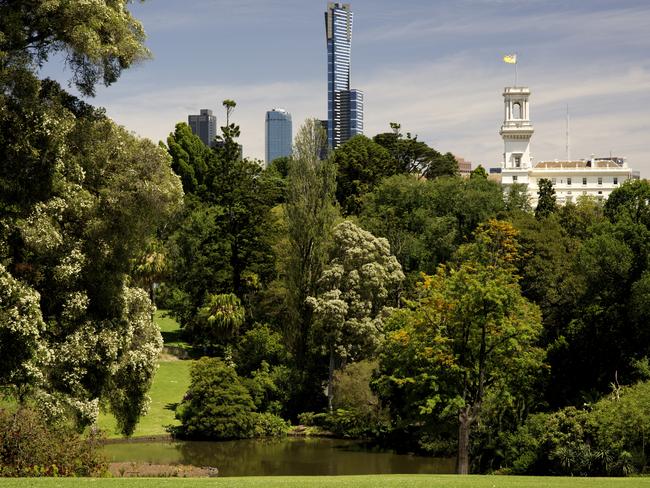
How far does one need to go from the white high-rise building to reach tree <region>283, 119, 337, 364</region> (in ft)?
209

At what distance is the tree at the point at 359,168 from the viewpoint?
6962cm

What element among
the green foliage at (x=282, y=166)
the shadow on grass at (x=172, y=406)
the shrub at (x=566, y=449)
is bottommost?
the shadow on grass at (x=172, y=406)

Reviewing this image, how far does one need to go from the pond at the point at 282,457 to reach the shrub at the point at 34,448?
12829mm

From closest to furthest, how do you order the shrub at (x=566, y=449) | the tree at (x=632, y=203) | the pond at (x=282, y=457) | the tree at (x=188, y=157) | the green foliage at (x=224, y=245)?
the shrub at (x=566, y=449) → the pond at (x=282, y=457) → the tree at (x=632, y=203) → the green foliage at (x=224, y=245) → the tree at (x=188, y=157)

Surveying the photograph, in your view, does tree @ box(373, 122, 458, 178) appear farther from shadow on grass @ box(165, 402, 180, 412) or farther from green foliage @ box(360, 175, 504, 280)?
shadow on grass @ box(165, 402, 180, 412)

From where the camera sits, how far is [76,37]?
18172 millimetres

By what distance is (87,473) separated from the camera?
61.5 ft

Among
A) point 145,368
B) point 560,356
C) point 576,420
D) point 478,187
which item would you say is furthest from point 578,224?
point 145,368

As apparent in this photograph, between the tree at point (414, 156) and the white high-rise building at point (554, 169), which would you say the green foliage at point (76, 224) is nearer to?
the tree at point (414, 156)

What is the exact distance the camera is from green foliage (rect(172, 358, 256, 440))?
40406 mm

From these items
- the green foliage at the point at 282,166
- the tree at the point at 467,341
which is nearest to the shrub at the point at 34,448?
the tree at the point at 467,341

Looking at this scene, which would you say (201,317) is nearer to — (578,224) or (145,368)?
(578,224)

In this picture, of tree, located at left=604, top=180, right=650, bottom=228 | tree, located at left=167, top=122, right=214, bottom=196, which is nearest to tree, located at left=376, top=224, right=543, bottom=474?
tree, located at left=604, top=180, right=650, bottom=228

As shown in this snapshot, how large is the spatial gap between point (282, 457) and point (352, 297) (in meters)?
10.1
